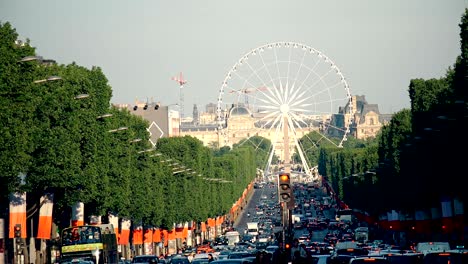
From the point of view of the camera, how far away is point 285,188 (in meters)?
66.6

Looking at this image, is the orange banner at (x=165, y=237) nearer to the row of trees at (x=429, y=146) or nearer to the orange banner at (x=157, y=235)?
the orange banner at (x=157, y=235)

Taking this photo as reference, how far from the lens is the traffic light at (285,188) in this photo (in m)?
66.2

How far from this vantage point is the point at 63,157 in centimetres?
Answer: 9738

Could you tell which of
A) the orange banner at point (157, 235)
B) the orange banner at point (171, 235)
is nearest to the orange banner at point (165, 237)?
the orange banner at point (171, 235)

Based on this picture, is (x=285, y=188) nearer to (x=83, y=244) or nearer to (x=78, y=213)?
(x=83, y=244)

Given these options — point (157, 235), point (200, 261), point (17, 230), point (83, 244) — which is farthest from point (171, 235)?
point (200, 261)

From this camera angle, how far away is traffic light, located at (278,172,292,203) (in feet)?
217

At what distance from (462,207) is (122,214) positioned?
88.1 ft

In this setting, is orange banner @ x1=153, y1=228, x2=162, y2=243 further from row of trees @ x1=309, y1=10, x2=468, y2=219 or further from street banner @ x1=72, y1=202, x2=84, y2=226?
street banner @ x1=72, y1=202, x2=84, y2=226

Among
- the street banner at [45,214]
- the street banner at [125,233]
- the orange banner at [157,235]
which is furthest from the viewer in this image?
the orange banner at [157,235]

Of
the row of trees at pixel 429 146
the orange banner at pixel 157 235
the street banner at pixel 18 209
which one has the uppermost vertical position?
the row of trees at pixel 429 146

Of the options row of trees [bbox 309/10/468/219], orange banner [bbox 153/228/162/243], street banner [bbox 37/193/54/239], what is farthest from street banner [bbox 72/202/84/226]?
orange banner [bbox 153/228/162/243]

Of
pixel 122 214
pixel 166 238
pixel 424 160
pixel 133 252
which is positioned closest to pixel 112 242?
pixel 122 214

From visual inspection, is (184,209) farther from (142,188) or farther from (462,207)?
(462,207)
